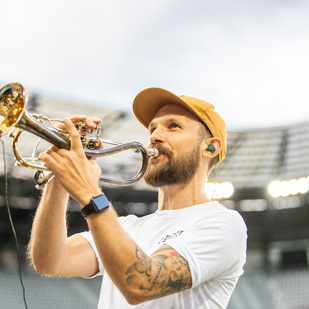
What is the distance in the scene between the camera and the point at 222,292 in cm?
194

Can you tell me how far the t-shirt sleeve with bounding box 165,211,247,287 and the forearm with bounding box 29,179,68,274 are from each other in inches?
22.1

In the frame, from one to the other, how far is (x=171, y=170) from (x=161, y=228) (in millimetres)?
299

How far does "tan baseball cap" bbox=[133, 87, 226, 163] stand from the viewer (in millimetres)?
2352

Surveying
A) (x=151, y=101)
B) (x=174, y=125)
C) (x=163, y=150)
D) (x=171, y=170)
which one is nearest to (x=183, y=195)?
(x=171, y=170)

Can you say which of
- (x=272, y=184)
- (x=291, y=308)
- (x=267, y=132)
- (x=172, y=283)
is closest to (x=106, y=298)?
(x=172, y=283)

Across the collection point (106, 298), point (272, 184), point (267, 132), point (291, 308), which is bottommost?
point (291, 308)

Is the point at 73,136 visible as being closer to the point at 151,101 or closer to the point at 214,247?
the point at 214,247

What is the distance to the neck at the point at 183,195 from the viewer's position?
223 centimetres

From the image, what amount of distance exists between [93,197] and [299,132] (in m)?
9.51

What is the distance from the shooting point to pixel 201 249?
1.75 m

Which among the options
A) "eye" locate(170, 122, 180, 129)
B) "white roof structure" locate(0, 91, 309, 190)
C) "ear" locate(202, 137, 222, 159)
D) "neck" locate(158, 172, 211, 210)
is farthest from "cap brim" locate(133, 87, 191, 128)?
"white roof structure" locate(0, 91, 309, 190)

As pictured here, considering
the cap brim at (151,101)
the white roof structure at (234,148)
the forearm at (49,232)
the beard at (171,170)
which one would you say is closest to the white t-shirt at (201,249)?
the beard at (171,170)

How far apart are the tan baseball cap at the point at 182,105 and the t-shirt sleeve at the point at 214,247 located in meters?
0.59

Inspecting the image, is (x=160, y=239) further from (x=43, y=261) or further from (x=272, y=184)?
(x=272, y=184)
